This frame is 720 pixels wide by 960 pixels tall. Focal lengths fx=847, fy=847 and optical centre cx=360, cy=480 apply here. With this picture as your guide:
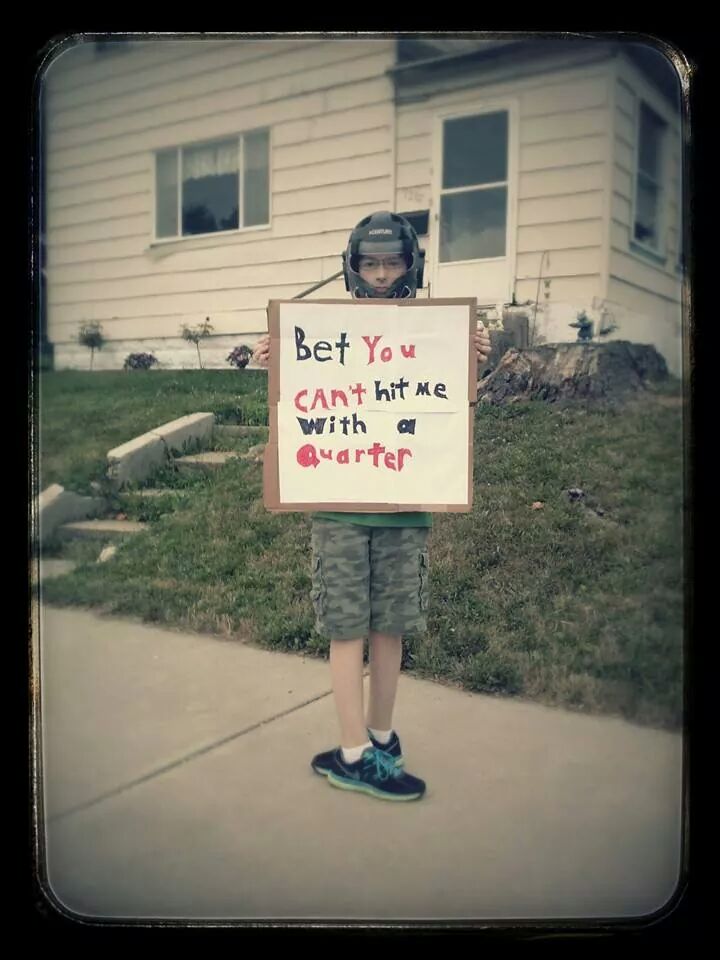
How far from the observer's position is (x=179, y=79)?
2.07 metres

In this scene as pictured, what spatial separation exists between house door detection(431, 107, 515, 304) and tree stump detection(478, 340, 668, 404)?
0.59 feet

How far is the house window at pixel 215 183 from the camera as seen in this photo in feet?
7.06

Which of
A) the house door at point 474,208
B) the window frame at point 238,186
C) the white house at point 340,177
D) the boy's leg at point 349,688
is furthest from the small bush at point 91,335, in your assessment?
the boy's leg at point 349,688

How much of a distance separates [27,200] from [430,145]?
980 millimetres

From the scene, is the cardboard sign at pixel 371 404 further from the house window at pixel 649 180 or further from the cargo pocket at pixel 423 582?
the house window at pixel 649 180

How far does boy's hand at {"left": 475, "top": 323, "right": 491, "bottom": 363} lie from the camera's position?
205 cm

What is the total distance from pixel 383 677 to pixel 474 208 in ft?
4.02

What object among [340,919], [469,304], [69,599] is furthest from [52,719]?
[469,304]

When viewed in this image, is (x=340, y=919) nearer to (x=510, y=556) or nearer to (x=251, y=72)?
(x=510, y=556)

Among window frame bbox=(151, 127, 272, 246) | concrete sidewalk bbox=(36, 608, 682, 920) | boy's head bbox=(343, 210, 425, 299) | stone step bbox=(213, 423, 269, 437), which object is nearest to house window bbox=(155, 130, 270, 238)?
window frame bbox=(151, 127, 272, 246)

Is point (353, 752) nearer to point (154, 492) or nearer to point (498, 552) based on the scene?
point (498, 552)

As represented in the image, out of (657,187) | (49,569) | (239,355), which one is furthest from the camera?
(239,355)

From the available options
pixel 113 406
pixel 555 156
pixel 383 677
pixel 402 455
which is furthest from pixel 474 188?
pixel 383 677

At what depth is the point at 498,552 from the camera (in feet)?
7.73
